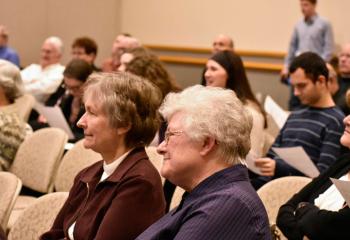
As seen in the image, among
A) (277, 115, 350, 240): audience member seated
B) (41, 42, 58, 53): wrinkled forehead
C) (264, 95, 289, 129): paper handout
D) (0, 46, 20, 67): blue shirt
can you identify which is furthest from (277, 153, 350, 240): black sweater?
(0, 46, 20, 67): blue shirt

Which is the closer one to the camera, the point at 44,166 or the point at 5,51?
the point at 44,166

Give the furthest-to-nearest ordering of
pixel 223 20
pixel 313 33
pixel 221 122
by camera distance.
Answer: pixel 223 20 → pixel 313 33 → pixel 221 122

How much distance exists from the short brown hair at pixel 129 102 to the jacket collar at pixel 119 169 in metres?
0.05

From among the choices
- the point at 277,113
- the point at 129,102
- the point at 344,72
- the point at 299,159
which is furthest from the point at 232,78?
the point at 344,72

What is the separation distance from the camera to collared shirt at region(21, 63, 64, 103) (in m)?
6.95

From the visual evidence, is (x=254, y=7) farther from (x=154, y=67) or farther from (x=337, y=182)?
(x=337, y=182)

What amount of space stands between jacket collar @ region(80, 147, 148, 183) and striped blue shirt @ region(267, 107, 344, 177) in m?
1.24

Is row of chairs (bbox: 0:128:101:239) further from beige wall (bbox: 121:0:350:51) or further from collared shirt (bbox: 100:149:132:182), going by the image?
beige wall (bbox: 121:0:350:51)

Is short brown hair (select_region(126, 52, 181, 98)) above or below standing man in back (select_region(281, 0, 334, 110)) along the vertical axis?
above

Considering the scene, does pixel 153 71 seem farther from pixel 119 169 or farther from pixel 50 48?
pixel 50 48

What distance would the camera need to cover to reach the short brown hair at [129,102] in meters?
2.66

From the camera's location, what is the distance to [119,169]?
2.62m

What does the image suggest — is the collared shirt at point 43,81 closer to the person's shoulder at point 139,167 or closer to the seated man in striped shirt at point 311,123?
the seated man in striped shirt at point 311,123

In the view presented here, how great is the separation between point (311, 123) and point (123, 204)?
161cm
